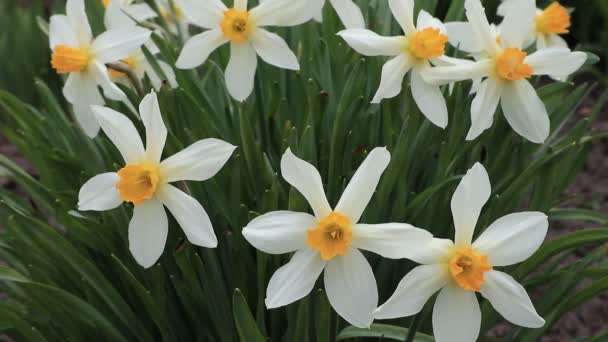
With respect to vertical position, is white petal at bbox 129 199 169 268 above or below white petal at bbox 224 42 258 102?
below

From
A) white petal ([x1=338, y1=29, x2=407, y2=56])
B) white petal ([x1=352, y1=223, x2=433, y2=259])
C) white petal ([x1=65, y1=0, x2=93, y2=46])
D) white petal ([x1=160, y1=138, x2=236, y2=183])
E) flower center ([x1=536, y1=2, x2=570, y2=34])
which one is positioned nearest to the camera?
white petal ([x1=352, y1=223, x2=433, y2=259])

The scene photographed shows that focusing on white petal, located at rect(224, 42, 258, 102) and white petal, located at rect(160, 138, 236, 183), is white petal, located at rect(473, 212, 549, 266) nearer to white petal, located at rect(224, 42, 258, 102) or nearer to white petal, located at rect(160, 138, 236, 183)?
white petal, located at rect(160, 138, 236, 183)

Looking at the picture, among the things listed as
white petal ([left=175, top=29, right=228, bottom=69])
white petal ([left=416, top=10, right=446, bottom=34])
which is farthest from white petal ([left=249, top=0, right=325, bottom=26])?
white petal ([left=416, top=10, right=446, bottom=34])

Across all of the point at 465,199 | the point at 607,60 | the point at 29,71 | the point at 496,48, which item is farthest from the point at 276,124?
the point at 607,60

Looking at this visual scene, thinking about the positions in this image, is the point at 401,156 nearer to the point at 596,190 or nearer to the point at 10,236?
the point at 10,236

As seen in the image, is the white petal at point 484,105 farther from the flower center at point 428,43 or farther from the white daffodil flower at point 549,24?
the white daffodil flower at point 549,24

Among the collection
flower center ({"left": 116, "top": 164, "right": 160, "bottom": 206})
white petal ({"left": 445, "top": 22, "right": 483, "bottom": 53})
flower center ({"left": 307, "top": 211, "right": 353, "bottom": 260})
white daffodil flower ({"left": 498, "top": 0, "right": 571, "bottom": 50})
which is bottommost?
flower center ({"left": 307, "top": 211, "right": 353, "bottom": 260})
